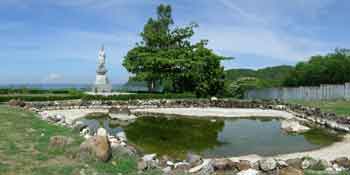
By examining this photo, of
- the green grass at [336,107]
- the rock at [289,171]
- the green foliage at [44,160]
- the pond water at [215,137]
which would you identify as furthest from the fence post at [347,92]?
the green foliage at [44,160]

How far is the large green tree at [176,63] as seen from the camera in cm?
3362

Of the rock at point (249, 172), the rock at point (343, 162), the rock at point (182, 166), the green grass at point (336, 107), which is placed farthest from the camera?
the green grass at point (336, 107)

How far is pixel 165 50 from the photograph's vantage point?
35.9 m

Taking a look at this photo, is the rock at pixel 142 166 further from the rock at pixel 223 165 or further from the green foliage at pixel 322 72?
the green foliage at pixel 322 72

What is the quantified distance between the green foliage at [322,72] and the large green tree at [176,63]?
2048 cm

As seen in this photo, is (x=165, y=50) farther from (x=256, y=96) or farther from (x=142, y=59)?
(x=256, y=96)

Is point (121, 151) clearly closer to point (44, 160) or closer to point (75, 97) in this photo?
point (44, 160)

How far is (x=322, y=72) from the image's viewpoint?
164ft

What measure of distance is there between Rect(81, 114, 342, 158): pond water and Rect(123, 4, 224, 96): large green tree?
1507cm

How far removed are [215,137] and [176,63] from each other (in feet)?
67.0

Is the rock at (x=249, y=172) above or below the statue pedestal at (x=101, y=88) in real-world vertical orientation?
below

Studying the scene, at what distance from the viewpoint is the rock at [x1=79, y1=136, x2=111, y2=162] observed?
7.02 meters

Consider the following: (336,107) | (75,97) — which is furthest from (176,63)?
(336,107)

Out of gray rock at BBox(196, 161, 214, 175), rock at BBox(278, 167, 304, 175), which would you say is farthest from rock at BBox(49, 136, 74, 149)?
rock at BBox(278, 167, 304, 175)
